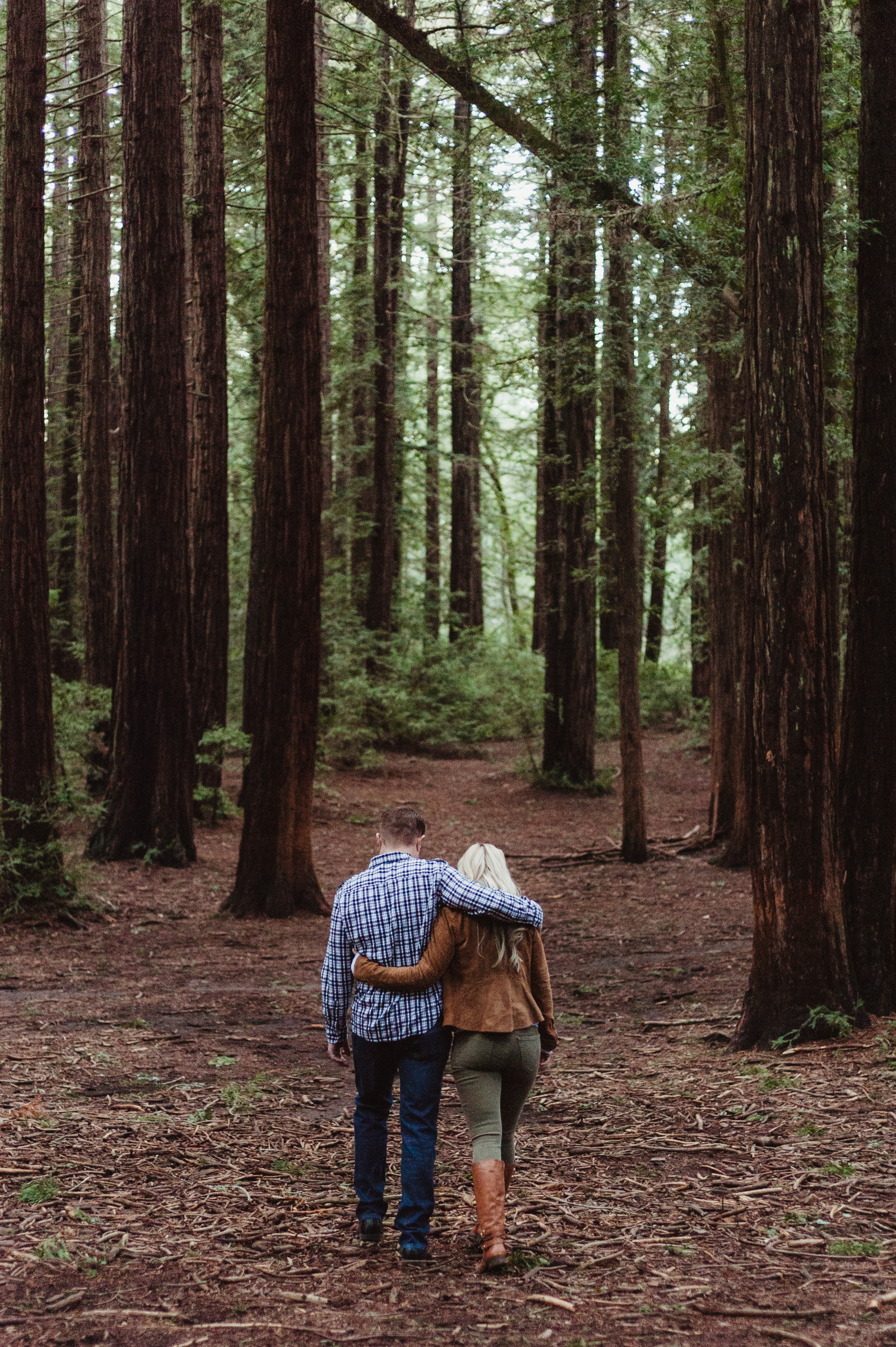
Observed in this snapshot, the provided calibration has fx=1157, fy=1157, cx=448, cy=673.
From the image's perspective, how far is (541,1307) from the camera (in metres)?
3.67

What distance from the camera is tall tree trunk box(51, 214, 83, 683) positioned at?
83.6 feet

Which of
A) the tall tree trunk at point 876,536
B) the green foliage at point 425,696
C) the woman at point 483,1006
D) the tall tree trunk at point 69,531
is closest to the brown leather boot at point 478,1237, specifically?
the woman at point 483,1006

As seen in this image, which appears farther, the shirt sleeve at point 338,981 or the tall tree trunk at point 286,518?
the tall tree trunk at point 286,518

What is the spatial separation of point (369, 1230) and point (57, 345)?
2850 cm

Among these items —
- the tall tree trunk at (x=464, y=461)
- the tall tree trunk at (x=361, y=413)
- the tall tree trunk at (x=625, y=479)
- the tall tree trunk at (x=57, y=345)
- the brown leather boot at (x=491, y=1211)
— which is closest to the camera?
the brown leather boot at (x=491, y=1211)

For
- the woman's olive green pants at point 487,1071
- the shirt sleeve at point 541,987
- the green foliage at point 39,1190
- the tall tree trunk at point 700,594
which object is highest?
the tall tree trunk at point 700,594

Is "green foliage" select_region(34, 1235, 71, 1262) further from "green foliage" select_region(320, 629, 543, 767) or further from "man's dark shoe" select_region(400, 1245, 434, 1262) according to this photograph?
"green foliage" select_region(320, 629, 543, 767)

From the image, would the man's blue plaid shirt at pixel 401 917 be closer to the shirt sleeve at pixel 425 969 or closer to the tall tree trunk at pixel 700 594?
the shirt sleeve at pixel 425 969

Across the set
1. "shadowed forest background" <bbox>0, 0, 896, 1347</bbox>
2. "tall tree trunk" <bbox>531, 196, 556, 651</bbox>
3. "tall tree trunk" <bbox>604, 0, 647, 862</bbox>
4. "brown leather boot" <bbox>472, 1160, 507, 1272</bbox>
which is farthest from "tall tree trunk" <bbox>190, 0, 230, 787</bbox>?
"brown leather boot" <bbox>472, 1160, 507, 1272</bbox>

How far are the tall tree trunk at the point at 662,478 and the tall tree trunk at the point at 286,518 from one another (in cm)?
363

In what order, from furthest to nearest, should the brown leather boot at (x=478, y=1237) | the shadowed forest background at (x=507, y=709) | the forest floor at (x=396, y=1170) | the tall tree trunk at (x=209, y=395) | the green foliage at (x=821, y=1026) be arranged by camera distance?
the tall tree trunk at (x=209, y=395) < the green foliage at (x=821, y=1026) < the shadowed forest background at (x=507, y=709) < the brown leather boot at (x=478, y=1237) < the forest floor at (x=396, y=1170)

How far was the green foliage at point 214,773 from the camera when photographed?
47.9 ft

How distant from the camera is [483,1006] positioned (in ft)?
13.3

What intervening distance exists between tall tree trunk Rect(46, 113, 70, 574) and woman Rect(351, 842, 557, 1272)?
21237 millimetres
